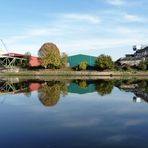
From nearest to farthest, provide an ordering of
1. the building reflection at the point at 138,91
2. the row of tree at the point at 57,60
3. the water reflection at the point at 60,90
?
the building reflection at the point at 138,91 < the water reflection at the point at 60,90 < the row of tree at the point at 57,60

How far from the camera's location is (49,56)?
262 feet

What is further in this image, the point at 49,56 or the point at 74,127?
the point at 49,56

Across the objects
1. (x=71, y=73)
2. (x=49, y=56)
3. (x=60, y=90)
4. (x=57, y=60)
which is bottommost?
(x=60, y=90)

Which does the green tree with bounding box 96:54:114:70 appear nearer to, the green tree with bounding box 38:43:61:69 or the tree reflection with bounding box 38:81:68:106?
the green tree with bounding box 38:43:61:69

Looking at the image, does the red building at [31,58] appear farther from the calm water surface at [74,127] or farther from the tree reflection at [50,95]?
the calm water surface at [74,127]

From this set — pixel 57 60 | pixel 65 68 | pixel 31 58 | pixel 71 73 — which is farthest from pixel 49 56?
pixel 31 58

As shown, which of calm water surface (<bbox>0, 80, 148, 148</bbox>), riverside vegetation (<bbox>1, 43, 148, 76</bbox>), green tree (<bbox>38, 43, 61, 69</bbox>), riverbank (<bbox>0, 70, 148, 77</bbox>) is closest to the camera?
calm water surface (<bbox>0, 80, 148, 148</bbox>)

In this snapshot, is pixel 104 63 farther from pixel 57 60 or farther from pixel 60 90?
pixel 60 90

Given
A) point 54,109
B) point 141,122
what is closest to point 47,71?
point 54,109

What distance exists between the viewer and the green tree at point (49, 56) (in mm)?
78688

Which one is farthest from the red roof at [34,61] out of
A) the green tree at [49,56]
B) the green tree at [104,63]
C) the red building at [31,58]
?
the green tree at [104,63]

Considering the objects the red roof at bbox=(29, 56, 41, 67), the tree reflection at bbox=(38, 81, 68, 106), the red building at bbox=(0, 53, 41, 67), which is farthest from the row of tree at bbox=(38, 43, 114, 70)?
the tree reflection at bbox=(38, 81, 68, 106)

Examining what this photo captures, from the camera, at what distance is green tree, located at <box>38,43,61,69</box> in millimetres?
78688

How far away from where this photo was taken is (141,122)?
15.2m
